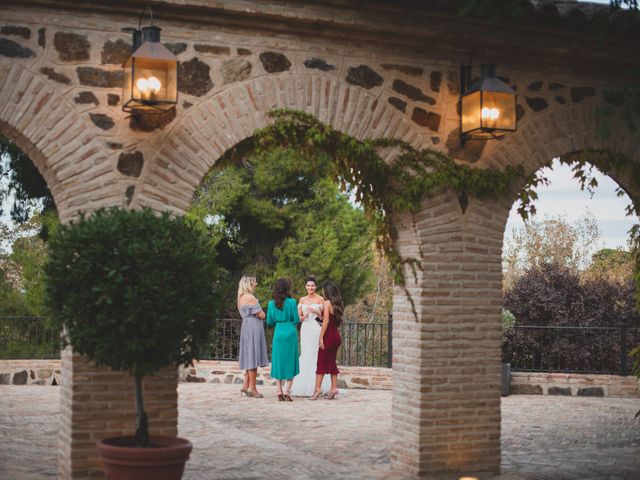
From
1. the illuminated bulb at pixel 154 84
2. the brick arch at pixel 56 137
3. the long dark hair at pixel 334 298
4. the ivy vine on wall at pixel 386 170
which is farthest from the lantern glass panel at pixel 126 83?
the long dark hair at pixel 334 298

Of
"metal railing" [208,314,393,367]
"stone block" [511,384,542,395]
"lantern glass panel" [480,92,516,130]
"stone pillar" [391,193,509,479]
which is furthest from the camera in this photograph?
"metal railing" [208,314,393,367]

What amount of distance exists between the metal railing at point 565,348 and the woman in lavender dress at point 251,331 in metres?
4.74

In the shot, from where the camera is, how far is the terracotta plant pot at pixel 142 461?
5.46 meters

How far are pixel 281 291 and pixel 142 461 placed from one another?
6.61m

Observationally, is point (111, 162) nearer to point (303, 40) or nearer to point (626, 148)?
point (303, 40)

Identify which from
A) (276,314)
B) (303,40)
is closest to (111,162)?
(303,40)

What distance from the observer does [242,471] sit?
7461 mm

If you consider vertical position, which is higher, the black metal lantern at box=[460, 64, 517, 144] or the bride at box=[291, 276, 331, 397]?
the black metal lantern at box=[460, 64, 517, 144]

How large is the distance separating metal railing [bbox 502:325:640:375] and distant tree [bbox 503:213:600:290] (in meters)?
12.2

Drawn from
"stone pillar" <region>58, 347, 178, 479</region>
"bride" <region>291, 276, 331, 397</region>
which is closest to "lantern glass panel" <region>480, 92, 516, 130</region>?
"stone pillar" <region>58, 347, 178, 479</region>

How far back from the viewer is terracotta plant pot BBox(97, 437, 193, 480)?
5.46 meters

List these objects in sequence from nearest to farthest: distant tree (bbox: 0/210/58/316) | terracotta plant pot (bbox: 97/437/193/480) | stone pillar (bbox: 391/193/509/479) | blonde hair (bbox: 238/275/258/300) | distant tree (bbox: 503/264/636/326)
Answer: terracotta plant pot (bbox: 97/437/193/480) → stone pillar (bbox: 391/193/509/479) → blonde hair (bbox: 238/275/258/300) → distant tree (bbox: 503/264/636/326) → distant tree (bbox: 0/210/58/316)

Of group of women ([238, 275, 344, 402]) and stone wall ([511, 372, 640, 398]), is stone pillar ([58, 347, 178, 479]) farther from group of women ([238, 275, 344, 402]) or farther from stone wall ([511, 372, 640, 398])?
stone wall ([511, 372, 640, 398])

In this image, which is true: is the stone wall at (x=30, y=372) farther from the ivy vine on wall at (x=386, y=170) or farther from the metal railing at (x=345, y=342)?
the ivy vine on wall at (x=386, y=170)
